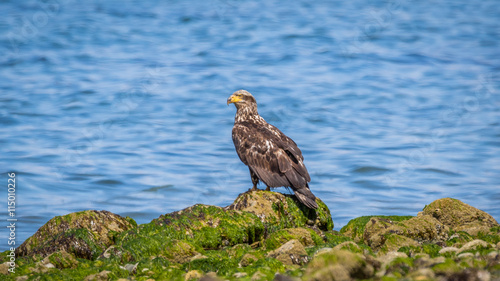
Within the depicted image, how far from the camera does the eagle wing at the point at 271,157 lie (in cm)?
841

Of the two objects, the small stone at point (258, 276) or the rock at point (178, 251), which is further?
the rock at point (178, 251)

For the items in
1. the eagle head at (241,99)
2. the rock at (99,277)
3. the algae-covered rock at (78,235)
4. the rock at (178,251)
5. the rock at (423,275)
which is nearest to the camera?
the rock at (423,275)

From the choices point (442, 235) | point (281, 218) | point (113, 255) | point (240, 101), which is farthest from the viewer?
point (240, 101)

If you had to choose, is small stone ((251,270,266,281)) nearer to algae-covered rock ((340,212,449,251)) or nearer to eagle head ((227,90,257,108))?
algae-covered rock ((340,212,449,251))

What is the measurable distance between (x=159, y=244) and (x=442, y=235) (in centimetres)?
308

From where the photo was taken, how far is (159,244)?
670 centimetres

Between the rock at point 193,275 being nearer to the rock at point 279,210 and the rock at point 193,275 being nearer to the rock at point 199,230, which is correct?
the rock at point 199,230

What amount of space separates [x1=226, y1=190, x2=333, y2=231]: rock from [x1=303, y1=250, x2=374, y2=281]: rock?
3144 millimetres

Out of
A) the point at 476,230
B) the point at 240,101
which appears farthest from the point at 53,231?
the point at 476,230

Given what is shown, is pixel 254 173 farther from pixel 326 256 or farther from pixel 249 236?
pixel 326 256

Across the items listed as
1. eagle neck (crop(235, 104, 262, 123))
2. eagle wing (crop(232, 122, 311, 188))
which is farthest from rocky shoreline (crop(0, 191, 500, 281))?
eagle neck (crop(235, 104, 262, 123))

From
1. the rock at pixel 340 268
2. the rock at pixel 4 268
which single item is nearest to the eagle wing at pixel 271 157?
the rock at pixel 4 268

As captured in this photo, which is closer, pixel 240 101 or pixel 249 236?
pixel 249 236

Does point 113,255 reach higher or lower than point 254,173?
lower
